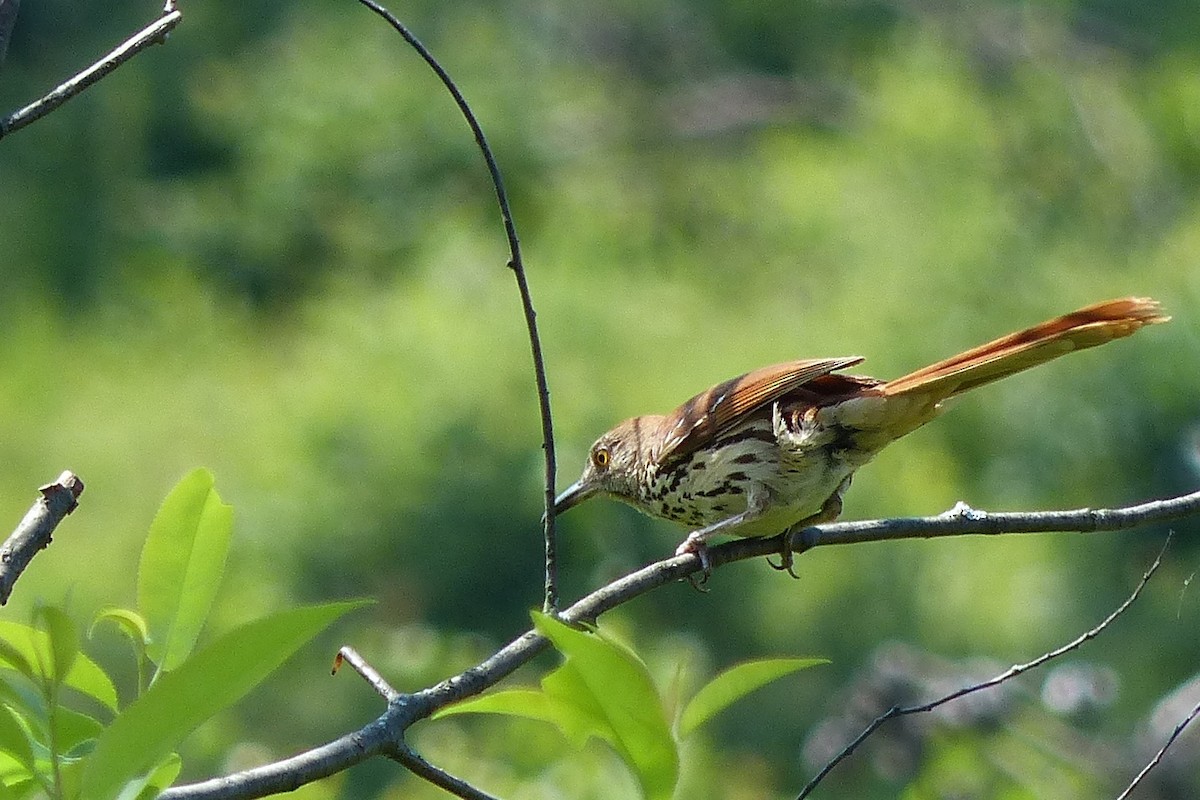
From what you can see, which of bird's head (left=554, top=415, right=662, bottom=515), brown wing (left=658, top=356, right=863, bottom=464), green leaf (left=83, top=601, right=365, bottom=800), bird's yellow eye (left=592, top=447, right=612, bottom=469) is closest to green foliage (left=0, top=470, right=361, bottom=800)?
green leaf (left=83, top=601, right=365, bottom=800)

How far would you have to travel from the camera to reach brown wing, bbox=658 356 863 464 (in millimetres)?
3691

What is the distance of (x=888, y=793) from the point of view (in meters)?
6.73

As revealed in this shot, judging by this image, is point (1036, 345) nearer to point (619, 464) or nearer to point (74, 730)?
point (619, 464)

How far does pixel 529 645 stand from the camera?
207 cm

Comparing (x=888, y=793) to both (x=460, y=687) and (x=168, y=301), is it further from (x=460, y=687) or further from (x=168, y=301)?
(x=168, y=301)

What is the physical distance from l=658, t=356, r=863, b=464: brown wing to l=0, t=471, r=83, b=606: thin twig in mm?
1912

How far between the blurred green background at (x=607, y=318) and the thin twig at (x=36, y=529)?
55 centimetres

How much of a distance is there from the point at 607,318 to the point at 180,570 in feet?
30.5

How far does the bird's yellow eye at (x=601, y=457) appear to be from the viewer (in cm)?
443

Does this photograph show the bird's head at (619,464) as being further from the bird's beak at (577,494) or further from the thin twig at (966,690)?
the thin twig at (966,690)

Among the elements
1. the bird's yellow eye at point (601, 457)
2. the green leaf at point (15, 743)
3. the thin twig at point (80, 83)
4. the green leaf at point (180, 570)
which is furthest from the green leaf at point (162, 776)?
the bird's yellow eye at point (601, 457)

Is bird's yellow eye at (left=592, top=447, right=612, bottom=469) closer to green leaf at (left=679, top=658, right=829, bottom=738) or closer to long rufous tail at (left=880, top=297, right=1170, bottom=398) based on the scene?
long rufous tail at (left=880, top=297, right=1170, bottom=398)

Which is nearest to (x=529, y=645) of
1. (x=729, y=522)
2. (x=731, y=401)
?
(x=729, y=522)

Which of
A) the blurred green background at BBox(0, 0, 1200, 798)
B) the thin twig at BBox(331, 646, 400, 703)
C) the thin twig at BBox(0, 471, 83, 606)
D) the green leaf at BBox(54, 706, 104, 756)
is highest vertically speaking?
the blurred green background at BBox(0, 0, 1200, 798)
